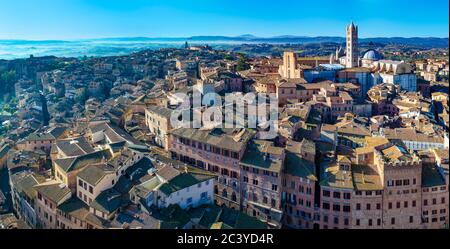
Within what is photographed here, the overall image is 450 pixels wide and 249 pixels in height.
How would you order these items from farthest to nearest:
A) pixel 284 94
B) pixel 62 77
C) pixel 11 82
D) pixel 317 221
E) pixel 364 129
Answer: pixel 11 82
pixel 62 77
pixel 284 94
pixel 364 129
pixel 317 221

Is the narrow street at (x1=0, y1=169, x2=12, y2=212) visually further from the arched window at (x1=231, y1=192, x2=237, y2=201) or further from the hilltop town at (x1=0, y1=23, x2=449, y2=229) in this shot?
the arched window at (x1=231, y1=192, x2=237, y2=201)

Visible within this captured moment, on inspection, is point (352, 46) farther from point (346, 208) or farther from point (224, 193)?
point (346, 208)

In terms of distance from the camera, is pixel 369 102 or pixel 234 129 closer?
pixel 234 129

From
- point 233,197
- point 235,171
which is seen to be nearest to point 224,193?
point 233,197

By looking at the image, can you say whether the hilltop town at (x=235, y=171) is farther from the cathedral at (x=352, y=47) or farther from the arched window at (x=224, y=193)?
the cathedral at (x=352, y=47)

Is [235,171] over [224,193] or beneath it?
over

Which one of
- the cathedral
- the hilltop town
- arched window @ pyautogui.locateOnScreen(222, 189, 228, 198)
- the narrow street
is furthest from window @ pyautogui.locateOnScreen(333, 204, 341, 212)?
the cathedral

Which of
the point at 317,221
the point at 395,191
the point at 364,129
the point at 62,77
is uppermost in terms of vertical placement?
the point at 62,77

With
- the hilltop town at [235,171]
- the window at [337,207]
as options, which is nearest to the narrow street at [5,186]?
the hilltop town at [235,171]
